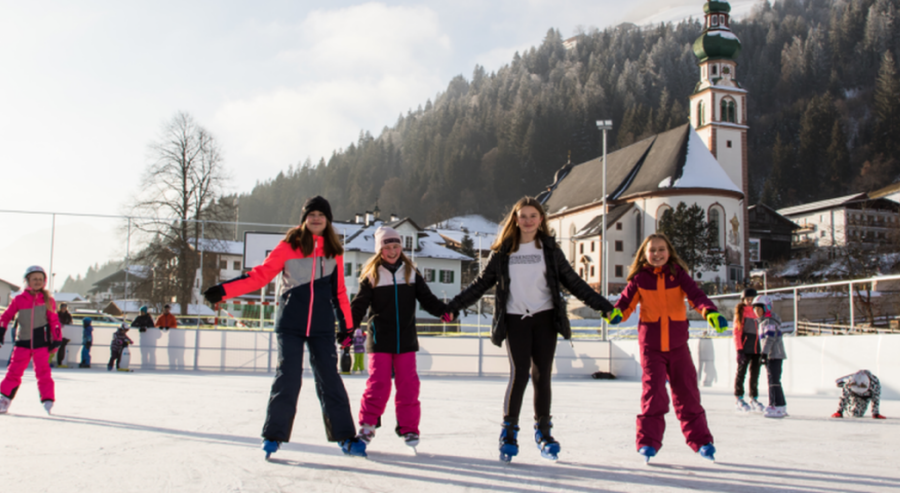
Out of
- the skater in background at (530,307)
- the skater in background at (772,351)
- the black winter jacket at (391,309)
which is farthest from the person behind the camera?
the skater in background at (772,351)

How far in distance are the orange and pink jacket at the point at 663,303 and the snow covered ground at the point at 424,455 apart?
0.75 m

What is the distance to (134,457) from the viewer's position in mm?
3922

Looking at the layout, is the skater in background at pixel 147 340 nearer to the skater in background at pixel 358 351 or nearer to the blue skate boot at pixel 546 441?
the skater in background at pixel 358 351

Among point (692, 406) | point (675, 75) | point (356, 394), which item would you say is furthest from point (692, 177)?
point (675, 75)

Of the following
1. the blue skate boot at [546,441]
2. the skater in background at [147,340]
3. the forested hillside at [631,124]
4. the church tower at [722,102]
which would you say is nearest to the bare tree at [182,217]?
the skater in background at [147,340]

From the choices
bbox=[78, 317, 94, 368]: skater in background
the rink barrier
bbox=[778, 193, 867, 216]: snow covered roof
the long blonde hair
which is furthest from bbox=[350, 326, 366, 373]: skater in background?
bbox=[778, 193, 867, 216]: snow covered roof

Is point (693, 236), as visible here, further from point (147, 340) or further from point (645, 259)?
point (645, 259)

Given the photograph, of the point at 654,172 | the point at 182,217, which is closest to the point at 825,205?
the point at 654,172

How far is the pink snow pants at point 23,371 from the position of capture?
630cm

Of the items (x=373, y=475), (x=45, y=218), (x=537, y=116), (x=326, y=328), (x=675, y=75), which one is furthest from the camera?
(x=675, y=75)

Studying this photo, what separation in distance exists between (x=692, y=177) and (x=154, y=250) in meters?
42.0

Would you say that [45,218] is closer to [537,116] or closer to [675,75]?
[537,116]

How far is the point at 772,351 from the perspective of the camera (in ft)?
23.6

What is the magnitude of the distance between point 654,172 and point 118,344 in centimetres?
4671
